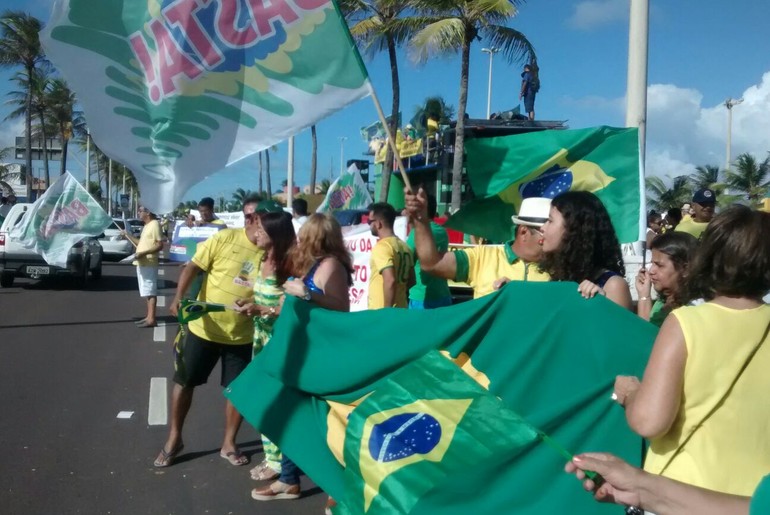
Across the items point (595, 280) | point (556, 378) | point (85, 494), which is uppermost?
point (595, 280)

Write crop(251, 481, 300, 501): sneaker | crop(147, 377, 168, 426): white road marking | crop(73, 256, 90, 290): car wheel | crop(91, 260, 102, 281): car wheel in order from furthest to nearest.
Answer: crop(91, 260, 102, 281): car wheel
crop(73, 256, 90, 290): car wheel
crop(147, 377, 168, 426): white road marking
crop(251, 481, 300, 501): sneaker

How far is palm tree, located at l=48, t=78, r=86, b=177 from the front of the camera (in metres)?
52.6

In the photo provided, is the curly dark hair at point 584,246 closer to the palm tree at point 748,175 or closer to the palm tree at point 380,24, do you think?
the palm tree at point 380,24

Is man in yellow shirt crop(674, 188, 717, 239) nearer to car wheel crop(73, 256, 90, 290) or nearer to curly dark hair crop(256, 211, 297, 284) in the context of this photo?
curly dark hair crop(256, 211, 297, 284)

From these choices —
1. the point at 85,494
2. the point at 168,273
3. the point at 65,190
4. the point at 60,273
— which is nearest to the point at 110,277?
the point at 168,273

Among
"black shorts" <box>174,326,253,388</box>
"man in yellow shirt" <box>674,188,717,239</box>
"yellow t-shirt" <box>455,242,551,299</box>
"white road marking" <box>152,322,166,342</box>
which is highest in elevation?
"man in yellow shirt" <box>674,188,717,239</box>

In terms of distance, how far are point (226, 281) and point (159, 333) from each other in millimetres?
6250

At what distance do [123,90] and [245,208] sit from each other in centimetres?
277

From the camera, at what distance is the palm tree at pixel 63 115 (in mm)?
52603

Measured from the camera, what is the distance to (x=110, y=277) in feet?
67.9

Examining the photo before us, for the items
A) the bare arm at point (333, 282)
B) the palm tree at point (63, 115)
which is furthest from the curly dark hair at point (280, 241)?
the palm tree at point (63, 115)

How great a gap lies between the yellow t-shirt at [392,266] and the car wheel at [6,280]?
44.3 ft

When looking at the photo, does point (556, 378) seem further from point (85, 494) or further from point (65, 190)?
point (65, 190)

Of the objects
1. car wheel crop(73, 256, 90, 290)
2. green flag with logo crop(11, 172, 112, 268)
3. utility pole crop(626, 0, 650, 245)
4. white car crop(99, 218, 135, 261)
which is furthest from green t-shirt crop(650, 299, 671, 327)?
white car crop(99, 218, 135, 261)
